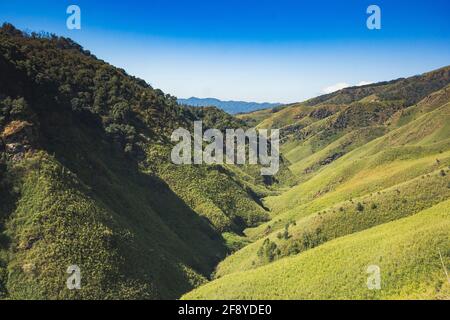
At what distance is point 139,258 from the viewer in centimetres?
5525

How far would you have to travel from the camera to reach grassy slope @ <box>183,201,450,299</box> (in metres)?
42.3

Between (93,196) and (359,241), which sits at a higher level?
(93,196)

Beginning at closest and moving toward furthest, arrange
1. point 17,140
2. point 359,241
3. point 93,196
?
1. point 359,241
2. point 17,140
3. point 93,196

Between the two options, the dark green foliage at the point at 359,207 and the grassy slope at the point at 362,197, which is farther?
the dark green foliage at the point at 359,207

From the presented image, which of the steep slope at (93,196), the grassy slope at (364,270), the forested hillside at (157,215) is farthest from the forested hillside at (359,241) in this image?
the steep slope at (93,196)

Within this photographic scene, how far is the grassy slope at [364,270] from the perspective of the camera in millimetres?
42344

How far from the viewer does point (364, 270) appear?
46094 mm

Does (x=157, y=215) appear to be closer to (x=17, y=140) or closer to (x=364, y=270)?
(x=17, y=140)

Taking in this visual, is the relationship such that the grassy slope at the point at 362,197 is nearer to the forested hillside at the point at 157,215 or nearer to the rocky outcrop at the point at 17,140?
the forested hillside at the point at 157,215

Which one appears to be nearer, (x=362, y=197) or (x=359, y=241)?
(x=359, y=241)

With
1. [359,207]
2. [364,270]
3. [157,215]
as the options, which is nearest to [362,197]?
[359,207]

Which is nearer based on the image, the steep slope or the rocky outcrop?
the steep slope

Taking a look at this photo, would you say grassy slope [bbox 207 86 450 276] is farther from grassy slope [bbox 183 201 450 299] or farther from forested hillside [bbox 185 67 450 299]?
grassy slope [bbox 183 201 450 299]

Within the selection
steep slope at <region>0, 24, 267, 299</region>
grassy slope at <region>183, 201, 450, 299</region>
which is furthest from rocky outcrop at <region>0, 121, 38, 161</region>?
grassy slope at <region>183, 201, 450, 299</region>
